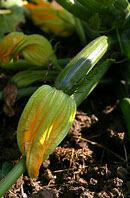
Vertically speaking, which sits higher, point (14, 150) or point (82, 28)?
point (82, 28)

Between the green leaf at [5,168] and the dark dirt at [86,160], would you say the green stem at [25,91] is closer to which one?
the dark dirt at [86,160]

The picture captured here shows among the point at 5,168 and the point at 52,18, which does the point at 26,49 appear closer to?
the point at 52,18

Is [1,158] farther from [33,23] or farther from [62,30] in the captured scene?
[33,23]

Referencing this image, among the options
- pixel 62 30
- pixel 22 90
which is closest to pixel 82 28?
pixel 62 30

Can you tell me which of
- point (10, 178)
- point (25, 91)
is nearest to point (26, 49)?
point (25, 91)

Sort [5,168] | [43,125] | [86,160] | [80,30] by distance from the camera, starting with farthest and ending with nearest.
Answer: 1. [80,30]
2. [86,160]
3. [5,168]
4. [43,125]

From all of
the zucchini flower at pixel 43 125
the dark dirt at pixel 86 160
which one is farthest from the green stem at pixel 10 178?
the dark dirt at pixel 86 160
